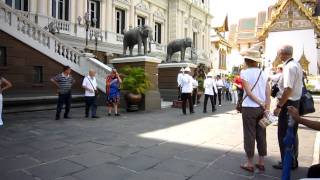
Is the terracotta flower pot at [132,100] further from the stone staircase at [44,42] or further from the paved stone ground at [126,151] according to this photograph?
the paved stone ground at [126,151]

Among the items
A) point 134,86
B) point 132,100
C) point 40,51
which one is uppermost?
point 40,51

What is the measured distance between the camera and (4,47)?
12578 millimetres

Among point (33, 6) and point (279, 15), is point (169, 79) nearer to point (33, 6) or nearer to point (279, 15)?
point (33, 6)

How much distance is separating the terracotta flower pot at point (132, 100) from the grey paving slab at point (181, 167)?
24.2ft

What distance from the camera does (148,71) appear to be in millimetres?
14781

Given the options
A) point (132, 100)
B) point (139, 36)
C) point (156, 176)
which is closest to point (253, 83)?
point (156, 176)

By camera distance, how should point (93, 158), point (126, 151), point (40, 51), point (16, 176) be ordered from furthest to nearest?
point (40, 51), point (126, 151), point (93, 158), point (16, 176)

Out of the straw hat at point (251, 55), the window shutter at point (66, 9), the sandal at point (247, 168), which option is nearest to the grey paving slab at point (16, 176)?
the sandal at point (247, 168)

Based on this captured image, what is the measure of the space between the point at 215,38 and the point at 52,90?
37541mm

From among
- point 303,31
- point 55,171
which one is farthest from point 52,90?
point 303,31

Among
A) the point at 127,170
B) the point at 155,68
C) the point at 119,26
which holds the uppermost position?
the point at 119,26

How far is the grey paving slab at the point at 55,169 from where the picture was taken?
476cm

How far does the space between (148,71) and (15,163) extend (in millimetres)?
9833

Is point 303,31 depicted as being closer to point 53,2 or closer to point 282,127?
point 53,2
